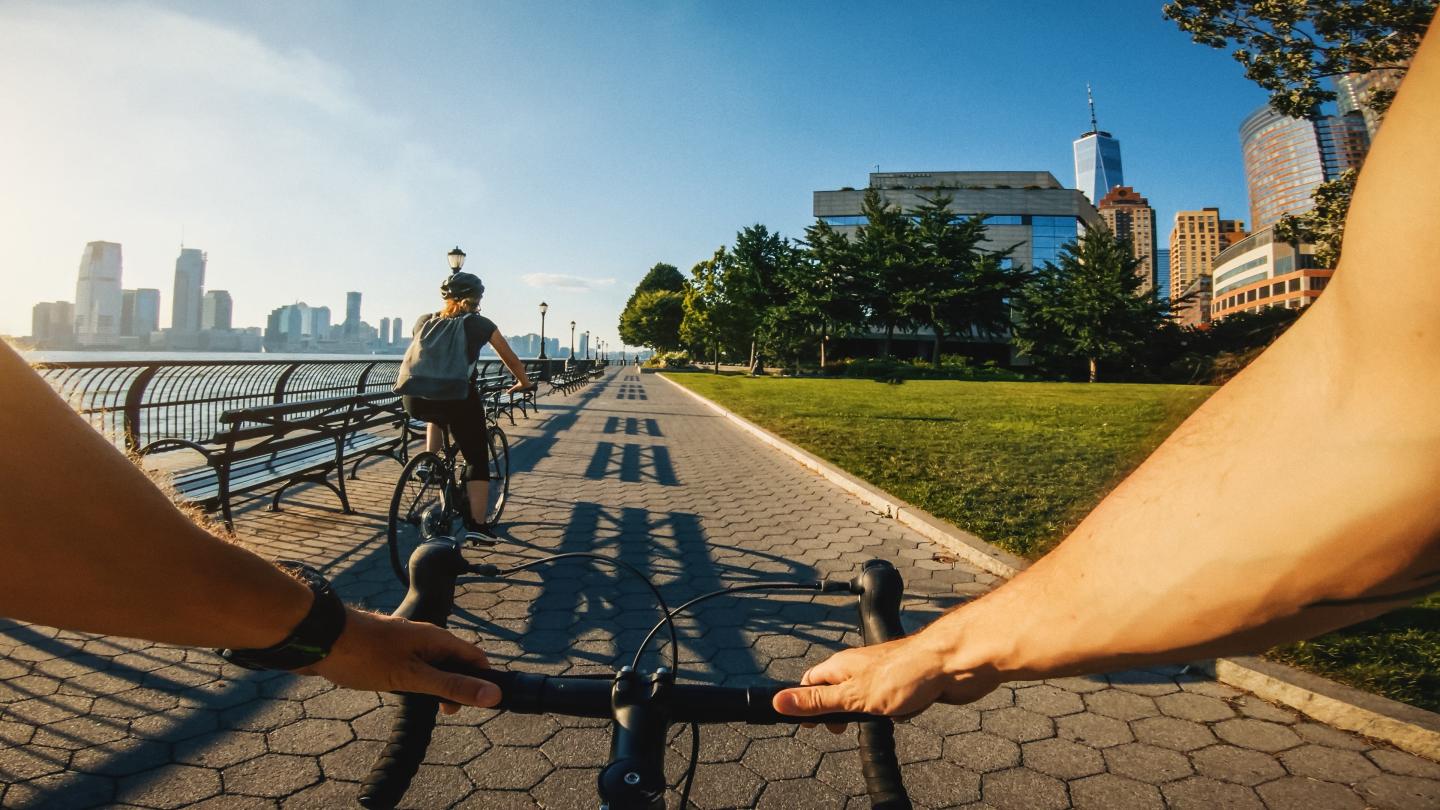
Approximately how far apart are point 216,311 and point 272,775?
68.7 metres

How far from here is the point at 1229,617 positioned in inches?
24.0

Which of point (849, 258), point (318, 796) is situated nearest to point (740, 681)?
point (318, 796)

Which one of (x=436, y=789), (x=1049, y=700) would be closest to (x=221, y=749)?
(x=436, y=789)

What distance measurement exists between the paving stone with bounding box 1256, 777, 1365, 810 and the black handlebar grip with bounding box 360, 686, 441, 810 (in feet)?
9.79

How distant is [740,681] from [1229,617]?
2.91m

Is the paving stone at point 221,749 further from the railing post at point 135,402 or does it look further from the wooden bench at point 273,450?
the railing post at point 135,402

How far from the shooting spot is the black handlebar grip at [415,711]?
97cm

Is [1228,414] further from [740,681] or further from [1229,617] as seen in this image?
[740,681]

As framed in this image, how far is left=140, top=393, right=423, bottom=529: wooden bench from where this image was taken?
16.1ft

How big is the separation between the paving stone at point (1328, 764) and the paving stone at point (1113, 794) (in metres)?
0.65

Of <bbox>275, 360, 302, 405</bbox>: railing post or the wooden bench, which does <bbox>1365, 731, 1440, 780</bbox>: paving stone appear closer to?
the wooden bench

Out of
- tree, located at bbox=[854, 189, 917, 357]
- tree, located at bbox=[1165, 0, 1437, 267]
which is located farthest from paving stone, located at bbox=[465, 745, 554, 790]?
tree, located at bbox=[854, 189, 917, 357]

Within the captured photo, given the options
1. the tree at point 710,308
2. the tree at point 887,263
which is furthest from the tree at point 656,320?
the tree at point 887,263

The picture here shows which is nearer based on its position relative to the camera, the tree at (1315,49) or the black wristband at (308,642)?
the black wristband at (308,642)
